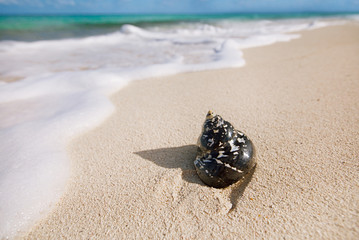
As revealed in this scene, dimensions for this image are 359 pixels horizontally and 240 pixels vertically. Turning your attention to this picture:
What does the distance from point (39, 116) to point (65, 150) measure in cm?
93

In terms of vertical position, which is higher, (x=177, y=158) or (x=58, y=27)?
(x=177, y=158)

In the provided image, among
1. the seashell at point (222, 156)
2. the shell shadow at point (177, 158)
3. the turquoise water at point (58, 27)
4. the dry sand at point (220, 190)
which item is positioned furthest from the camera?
the turquoise water at point (58, 27)

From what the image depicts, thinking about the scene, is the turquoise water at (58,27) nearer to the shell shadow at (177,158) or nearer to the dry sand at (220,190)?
the dry sand at (220,190)

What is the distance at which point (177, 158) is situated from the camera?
6.43ft

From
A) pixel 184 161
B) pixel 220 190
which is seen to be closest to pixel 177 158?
pixel 184 161

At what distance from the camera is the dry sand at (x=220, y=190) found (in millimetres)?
1366

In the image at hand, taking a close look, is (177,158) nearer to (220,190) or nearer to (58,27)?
(220,190)

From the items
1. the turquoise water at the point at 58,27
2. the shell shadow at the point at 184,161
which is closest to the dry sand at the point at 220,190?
the shell shadow at the point at 184,161

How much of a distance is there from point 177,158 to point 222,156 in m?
0.53

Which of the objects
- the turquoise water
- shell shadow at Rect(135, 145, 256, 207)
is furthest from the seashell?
the turquoise water

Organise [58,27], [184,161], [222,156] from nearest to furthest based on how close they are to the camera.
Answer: [222,156]
[184,161]
[58,27]

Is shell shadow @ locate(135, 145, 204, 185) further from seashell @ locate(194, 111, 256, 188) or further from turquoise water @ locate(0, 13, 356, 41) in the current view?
turquoise water @ locate(0, 13, 356, 41)

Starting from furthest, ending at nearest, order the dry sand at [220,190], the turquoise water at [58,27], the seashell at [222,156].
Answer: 1. the turquoise water at [58,27]
2. the seashell at [222,156]
3. the dry sand at [220,190]

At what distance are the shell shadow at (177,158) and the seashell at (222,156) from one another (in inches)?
5.1
